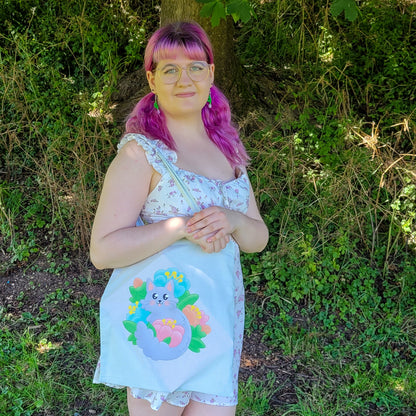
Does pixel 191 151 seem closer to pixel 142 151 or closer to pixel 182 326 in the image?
pixel 142 151

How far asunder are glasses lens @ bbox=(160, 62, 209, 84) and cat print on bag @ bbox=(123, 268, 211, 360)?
654 millimetres

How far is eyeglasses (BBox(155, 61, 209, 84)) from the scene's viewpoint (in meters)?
1.88

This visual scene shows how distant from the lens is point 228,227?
1811mm

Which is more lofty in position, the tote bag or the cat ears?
the cat ears

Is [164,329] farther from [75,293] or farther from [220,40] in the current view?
[220,40]

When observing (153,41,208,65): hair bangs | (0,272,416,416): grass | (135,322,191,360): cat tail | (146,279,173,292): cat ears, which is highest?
(153,41,208,65): hair bangs

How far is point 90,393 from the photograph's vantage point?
3.19m

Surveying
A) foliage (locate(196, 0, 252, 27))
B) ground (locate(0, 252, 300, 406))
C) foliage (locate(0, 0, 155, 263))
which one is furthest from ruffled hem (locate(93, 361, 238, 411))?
foliage (locate(0, 0, 155, 263))

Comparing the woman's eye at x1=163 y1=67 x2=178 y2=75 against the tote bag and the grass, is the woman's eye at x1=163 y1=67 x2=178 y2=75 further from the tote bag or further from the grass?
the grass

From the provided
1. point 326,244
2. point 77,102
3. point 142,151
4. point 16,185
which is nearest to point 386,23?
point 326,244

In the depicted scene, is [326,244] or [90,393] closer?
[90,393]

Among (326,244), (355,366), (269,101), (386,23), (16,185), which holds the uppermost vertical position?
(386,23)

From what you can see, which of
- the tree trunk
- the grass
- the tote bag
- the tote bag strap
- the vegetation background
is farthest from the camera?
the tree trunk

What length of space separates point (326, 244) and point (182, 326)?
2.59 m
